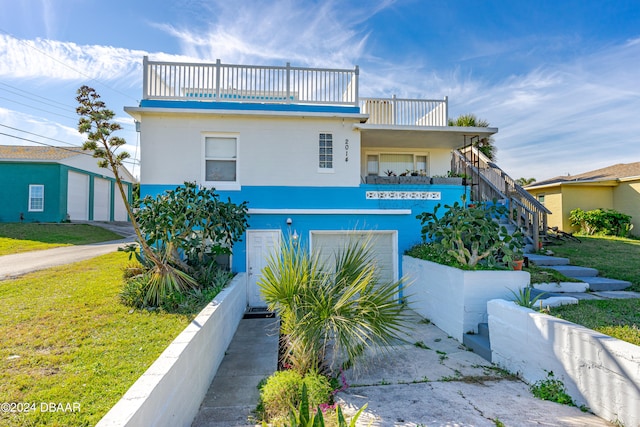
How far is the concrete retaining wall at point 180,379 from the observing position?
7.91 feet

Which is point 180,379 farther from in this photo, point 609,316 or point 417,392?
point 609,316

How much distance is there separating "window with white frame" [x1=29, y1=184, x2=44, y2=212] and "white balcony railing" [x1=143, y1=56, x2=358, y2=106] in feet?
61.5

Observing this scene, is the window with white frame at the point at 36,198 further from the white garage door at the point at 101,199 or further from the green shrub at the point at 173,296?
the green shrub at the point at 173,296

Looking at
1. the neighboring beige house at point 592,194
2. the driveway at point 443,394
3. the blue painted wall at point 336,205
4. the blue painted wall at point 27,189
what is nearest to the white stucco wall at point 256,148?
the blue painted wall at point 336,205

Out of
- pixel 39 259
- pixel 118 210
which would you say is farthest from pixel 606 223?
pixel 118 210

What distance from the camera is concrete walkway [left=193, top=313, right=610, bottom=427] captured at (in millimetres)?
3541

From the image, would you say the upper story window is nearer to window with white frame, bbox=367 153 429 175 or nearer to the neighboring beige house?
window with white frame, bbox=367 153 429 175

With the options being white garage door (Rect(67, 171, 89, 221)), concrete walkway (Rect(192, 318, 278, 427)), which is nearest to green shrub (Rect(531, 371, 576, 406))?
concrete walkway (Rect(192, 318, 278, 427))

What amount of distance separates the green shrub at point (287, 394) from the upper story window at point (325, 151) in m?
6.28

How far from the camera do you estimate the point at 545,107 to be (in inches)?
488

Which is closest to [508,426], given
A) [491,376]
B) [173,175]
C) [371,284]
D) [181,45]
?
[491,376]

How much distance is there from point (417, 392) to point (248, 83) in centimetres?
876

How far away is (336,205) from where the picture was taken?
9.02 meters

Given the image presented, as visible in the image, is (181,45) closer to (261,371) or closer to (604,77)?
(261,371)
